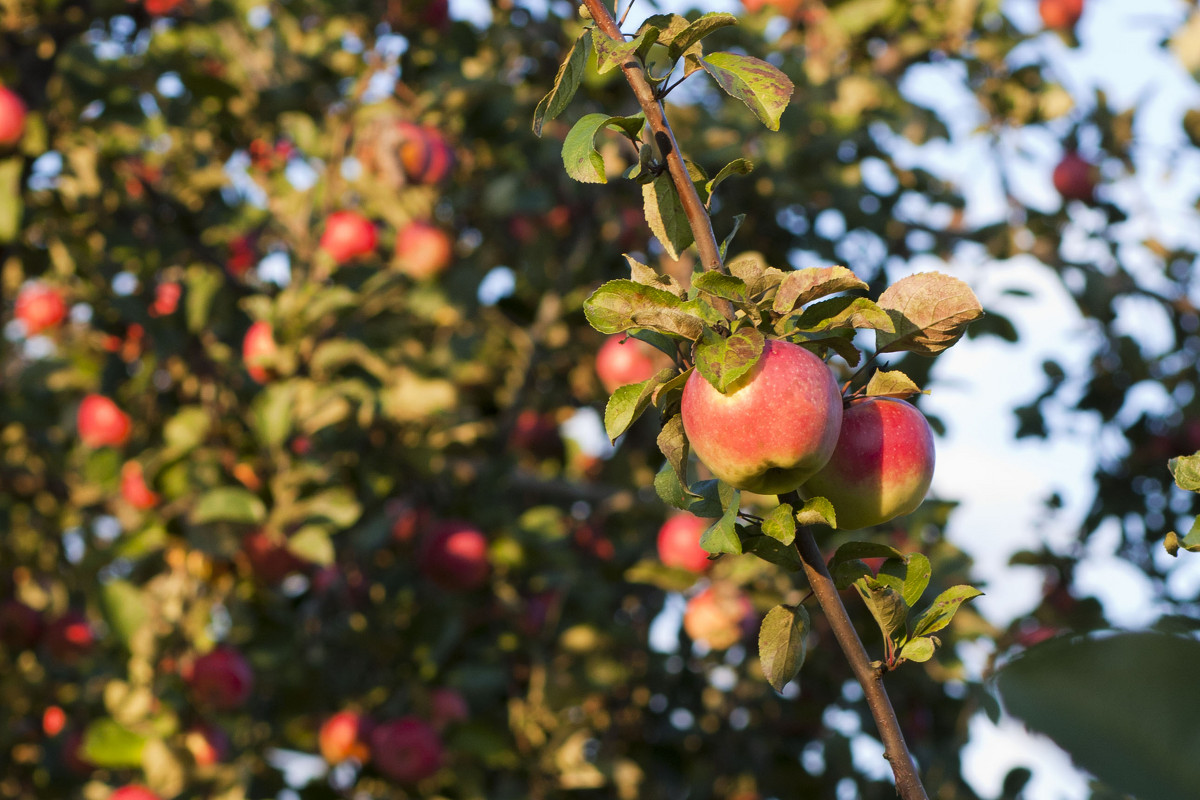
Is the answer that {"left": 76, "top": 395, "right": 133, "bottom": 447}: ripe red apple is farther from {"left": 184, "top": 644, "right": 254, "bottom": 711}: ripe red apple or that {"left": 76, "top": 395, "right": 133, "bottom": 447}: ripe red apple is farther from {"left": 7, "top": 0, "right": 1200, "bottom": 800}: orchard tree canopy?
{"left": 184, "top": 644, "right": 254, "bottom": 711}: ripe red apple

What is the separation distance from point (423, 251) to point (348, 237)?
0.20 meters

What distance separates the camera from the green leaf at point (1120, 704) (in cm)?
23

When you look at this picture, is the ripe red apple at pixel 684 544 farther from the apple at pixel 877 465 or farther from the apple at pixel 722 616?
the apple at pixel 877 465

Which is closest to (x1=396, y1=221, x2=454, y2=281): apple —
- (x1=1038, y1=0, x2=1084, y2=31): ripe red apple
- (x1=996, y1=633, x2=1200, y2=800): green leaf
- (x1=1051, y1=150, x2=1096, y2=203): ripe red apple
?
(x1=1051, y1=150, x2=1096, y2=203): ripe red apple

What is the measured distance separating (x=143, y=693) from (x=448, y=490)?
0.83m

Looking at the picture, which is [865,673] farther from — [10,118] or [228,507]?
[10,118]

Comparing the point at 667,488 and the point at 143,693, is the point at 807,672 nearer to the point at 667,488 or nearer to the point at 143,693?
the point at 143,693

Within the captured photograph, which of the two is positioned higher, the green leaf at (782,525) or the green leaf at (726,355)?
the green leaf at (726,355)

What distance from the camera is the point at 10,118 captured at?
2.21 m

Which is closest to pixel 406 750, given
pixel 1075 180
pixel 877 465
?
pixel 877 465

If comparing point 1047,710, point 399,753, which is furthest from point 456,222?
point 1047,710

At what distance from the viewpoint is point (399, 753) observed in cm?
223

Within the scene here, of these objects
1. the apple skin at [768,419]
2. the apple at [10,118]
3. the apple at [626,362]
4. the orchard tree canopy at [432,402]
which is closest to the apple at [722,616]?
the orchard tree canopy at [432,402]

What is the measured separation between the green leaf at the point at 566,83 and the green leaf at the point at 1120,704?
48 cm
